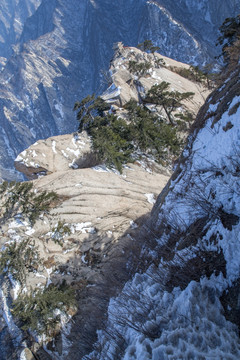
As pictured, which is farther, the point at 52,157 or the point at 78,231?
the point at 52,157

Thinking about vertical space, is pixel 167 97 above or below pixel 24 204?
above

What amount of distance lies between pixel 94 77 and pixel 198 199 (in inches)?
7861

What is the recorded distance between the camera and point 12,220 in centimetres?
1133

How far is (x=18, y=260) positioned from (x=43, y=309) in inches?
99.5

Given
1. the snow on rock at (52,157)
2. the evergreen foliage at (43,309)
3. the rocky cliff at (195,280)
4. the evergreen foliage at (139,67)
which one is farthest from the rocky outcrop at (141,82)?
the rocky cliff at (195,280)

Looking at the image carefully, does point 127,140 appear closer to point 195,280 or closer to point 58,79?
point 195,280

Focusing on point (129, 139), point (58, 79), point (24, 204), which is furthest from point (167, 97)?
point (58, 79)

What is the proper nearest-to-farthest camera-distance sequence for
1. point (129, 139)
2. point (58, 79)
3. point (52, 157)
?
point (52, 157) < point (129, 139) < point (58, 79)

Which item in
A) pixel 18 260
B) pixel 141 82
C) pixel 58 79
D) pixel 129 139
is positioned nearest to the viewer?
pixel 18 260

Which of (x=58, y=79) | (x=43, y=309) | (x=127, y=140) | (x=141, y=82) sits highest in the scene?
(x=58, y=79)

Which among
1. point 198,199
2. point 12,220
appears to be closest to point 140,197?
point 12,220

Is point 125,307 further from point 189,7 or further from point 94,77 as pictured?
point 94,77

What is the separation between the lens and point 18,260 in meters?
9.08

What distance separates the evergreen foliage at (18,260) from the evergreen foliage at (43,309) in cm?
120
